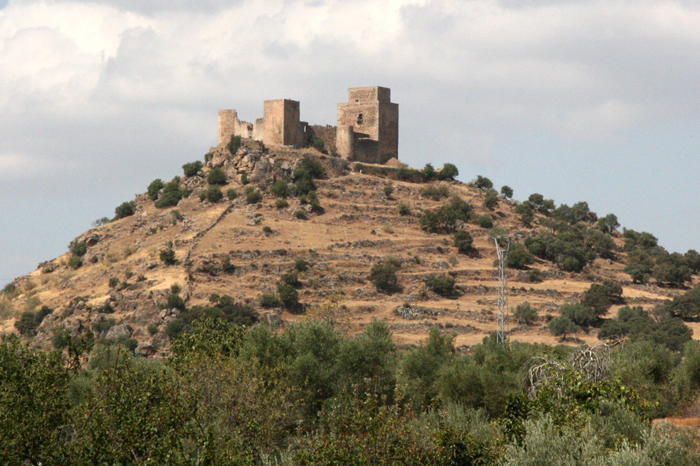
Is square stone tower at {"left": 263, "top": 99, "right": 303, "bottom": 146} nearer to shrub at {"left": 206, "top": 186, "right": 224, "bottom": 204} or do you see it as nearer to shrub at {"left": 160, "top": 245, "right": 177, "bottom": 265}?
shrub at {"left": 206, "top": 186, "right": 224, "bottom": 204}

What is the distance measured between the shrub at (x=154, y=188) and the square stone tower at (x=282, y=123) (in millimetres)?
9505

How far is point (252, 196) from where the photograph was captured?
64.3 metres

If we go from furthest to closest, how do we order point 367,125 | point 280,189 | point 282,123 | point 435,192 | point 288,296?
point 435,192 < point 367,125 < point 282,123 < point 280,189 < point 288,296

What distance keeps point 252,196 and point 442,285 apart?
49.2 feet

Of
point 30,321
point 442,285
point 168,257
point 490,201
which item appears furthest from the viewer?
point 490,201

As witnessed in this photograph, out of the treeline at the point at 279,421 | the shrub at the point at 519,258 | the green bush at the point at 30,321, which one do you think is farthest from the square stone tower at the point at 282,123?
the treeline at the point at 279,421

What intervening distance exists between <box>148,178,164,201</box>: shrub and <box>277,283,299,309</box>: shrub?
756 inches

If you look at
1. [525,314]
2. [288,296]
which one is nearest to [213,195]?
[288,296]

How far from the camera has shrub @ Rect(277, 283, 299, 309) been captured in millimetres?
54500

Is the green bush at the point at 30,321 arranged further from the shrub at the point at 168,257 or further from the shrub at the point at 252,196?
the shrub at the point at 252,196

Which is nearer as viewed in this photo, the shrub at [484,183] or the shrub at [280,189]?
the shrub at [280,189]

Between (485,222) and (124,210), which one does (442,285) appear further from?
(124,210)

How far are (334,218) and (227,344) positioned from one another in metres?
31.7

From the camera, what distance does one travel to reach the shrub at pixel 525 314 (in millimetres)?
57312
